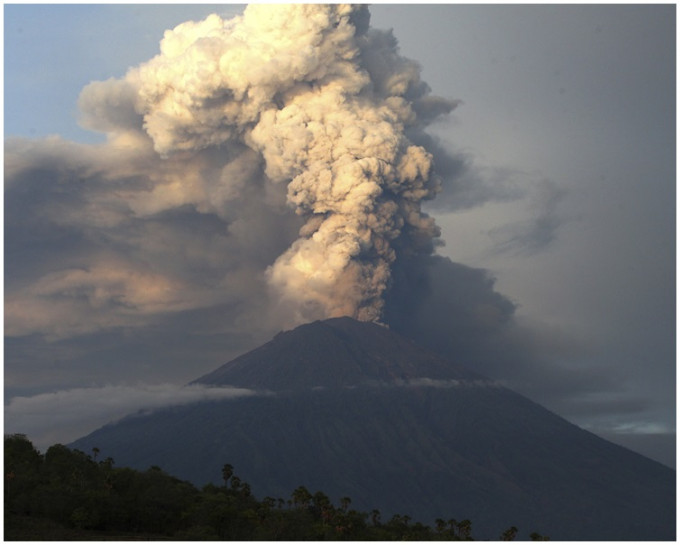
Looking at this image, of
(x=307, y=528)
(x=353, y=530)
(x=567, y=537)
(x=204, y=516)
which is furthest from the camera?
(x=567, y=537)

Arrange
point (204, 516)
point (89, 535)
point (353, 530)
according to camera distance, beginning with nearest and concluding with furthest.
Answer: point (89, 535) → point (204, 516) → point (353, 530)

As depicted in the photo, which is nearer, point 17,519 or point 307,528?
point 17,519

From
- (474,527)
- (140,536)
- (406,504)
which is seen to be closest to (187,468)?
(406,504)

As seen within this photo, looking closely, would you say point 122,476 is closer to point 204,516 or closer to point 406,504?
point 204,516

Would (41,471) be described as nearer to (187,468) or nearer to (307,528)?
(307,528)

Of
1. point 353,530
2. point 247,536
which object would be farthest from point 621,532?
point 247,536

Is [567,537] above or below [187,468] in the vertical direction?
below
